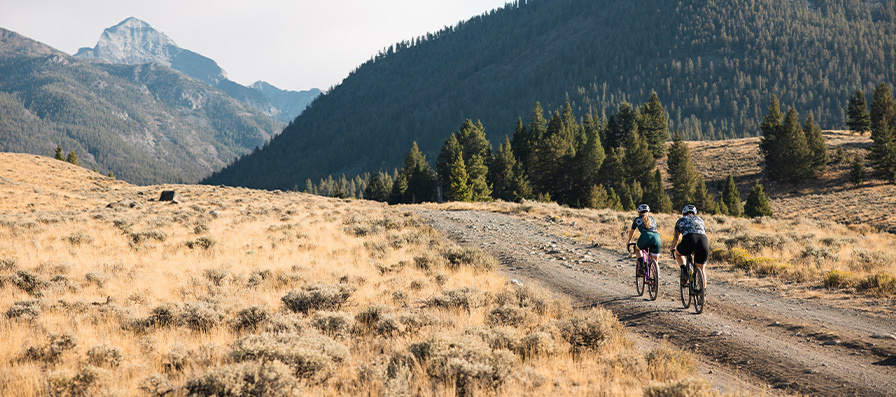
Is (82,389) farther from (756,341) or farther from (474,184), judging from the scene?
(474,184)

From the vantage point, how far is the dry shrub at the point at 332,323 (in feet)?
25.4

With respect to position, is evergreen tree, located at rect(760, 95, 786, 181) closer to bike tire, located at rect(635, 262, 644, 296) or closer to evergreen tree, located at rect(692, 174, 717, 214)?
evergreen tree, located at rect(692, 174, 717, 214)

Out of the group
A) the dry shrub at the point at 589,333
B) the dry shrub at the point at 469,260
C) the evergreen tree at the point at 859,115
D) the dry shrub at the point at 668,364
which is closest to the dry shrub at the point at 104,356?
the dry shrub at the point at 589,333

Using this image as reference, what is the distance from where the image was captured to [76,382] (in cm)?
524

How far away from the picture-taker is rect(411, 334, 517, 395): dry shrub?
18.4 ft

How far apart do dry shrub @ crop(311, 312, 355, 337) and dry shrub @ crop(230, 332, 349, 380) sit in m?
1.28

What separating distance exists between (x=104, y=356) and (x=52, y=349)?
38.5 inches

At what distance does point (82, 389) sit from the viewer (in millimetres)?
5219

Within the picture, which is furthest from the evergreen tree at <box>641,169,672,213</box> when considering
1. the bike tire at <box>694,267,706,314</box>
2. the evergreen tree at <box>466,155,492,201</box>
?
the bike tire at <box>694,267,706,314</box>

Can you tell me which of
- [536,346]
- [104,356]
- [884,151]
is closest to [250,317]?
[104,356]

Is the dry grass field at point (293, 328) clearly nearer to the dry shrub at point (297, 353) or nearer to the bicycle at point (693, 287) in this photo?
the dry shrub at point (297, 353)

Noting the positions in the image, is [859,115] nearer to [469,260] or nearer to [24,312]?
[469,260]

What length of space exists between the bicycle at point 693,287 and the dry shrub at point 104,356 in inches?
426

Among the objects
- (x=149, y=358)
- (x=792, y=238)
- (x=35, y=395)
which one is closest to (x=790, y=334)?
(x=149, y=358)
